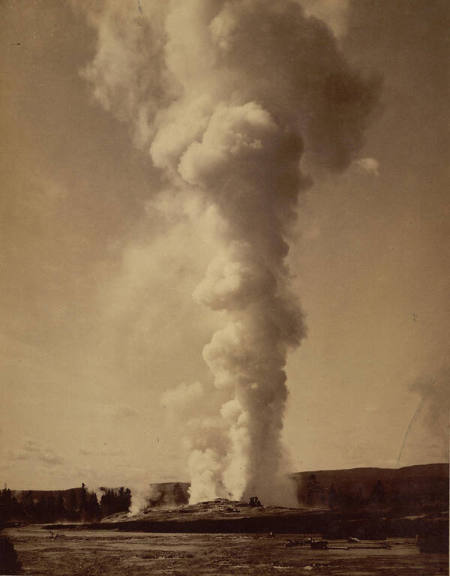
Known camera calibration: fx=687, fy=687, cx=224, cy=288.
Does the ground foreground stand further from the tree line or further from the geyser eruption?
the geyser eruption

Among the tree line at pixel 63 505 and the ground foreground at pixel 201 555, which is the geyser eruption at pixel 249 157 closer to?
the ground foreground at pixel 201 555

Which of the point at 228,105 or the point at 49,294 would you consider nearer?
the point at 228,105

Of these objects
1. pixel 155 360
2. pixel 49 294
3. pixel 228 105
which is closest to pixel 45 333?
pixel 49 294

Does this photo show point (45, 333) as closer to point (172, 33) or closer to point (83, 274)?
point (83, 274)

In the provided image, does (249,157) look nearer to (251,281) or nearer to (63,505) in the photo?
(251,281)

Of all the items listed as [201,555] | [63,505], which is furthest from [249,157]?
[63,505]

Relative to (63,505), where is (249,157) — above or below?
above
